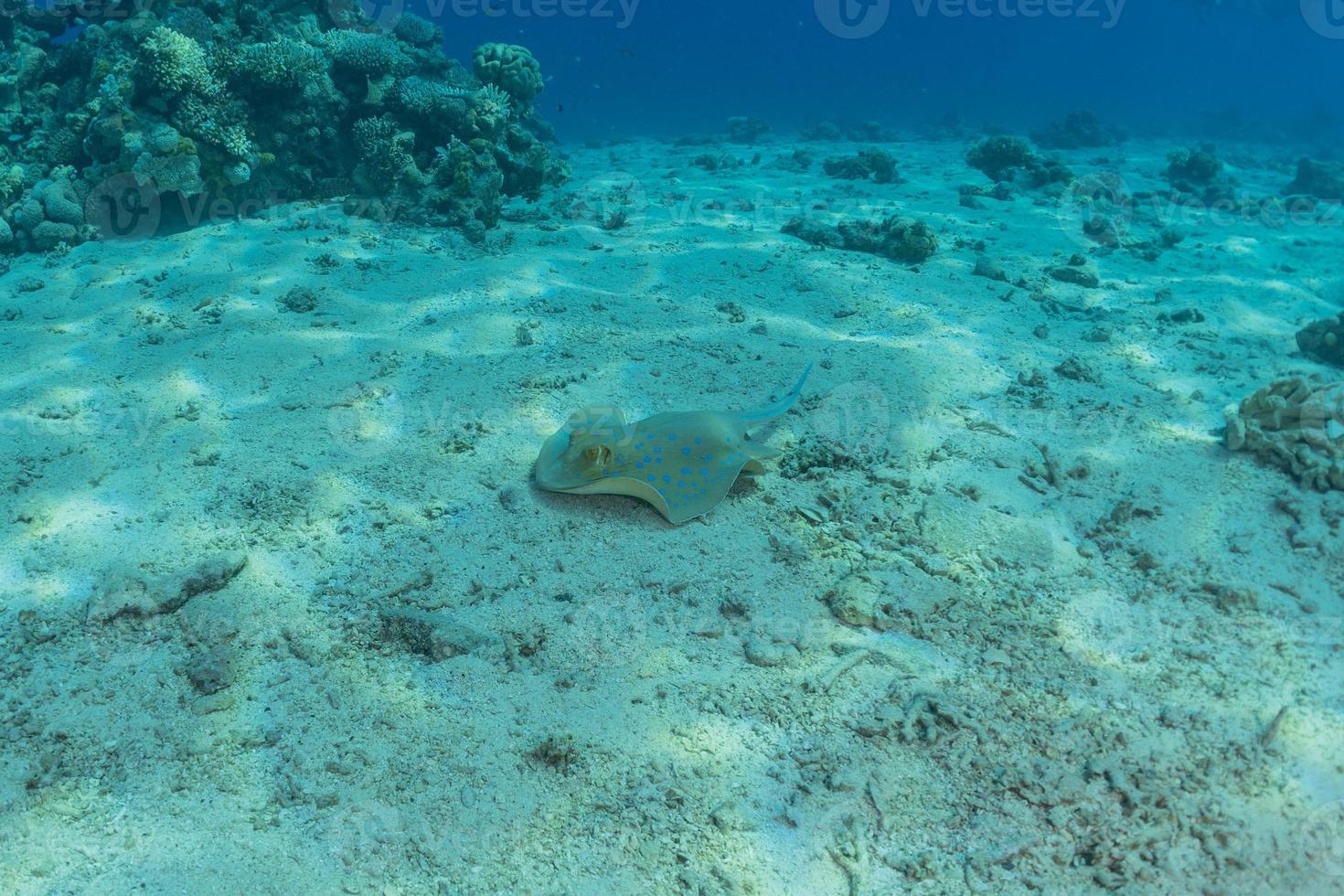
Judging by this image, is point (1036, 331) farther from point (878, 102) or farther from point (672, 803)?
point (878, 102)

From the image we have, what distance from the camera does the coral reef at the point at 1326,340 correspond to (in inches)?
265

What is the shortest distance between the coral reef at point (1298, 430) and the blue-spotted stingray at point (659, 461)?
3.34 meters

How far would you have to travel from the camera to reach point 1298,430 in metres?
4.72

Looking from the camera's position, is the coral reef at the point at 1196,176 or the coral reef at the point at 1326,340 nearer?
the coral reef at the point at 1326,340

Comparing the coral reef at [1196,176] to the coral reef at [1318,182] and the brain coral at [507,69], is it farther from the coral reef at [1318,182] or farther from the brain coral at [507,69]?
the brain coral at [507,69]

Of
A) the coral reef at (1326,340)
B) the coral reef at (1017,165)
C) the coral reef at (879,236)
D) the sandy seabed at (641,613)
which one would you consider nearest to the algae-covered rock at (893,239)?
the coral reef at (879,236)

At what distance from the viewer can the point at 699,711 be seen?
3.17m

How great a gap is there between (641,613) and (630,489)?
78 centimetres

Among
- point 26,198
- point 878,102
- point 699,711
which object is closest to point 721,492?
point 699,711

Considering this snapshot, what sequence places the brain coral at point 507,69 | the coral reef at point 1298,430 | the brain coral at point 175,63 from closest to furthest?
the coral reef at point 1298,430 < the brain coral at point 175,63 < the brain coral at point 507,69

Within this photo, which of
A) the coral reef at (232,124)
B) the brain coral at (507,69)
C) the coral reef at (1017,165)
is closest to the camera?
the coral reef at (232,124)

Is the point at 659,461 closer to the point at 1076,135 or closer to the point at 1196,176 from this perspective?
the point at 1196,176

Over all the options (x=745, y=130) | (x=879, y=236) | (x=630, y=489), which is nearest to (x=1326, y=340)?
(x=879, y=236)

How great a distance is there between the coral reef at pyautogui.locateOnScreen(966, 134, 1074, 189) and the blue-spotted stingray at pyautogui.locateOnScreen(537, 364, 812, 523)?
12.2m
